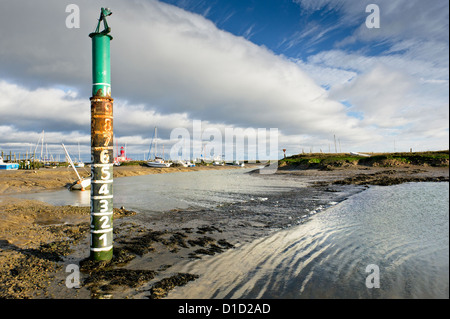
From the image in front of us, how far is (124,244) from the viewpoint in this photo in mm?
8164

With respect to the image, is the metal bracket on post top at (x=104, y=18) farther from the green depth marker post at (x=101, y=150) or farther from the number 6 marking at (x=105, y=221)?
the number 6 marking at (x=105, y=221)

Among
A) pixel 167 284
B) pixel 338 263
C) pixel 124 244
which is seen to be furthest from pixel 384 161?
pixel 167 284

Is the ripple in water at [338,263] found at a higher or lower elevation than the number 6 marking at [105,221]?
lower

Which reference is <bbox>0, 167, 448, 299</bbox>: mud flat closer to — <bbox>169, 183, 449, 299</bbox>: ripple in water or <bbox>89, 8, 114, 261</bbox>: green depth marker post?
<bbox>89, 8, 114, 261</bbox>: green depth marker post

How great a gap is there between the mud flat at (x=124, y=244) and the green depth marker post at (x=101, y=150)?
66 cm

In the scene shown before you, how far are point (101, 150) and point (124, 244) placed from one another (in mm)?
3799

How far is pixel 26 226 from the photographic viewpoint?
10492mm

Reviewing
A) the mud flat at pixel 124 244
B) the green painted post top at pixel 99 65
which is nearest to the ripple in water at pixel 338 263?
the mud flat at pixel 124 244

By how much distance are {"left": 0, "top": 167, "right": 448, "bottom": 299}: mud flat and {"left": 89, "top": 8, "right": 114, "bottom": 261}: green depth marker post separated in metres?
0.66

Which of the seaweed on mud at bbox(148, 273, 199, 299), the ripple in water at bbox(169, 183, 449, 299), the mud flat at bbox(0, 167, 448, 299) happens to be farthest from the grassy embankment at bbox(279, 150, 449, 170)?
the seaweed on mud at bbox(148, 273, 199, 299)

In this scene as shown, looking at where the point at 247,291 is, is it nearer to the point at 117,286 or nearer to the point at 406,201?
the point at 117,286

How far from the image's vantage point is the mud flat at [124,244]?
202 inches

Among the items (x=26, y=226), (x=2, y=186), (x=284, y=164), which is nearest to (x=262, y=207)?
(x=26, y=226)

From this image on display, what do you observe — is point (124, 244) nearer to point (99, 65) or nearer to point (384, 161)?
point (99, 65)
